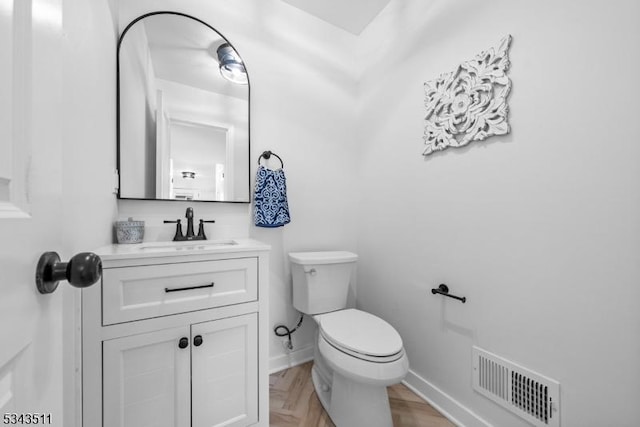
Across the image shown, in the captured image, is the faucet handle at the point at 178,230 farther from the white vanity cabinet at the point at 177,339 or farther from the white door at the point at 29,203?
the white door at the point at 29,203

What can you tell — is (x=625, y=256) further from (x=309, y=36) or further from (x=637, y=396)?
(x=309, y=36)

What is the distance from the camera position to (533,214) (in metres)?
1.02

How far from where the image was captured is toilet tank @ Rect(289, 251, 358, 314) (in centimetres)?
152

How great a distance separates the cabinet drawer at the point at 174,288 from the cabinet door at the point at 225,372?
0.10m

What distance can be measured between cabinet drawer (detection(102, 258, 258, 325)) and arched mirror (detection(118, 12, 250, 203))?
55 centimetres

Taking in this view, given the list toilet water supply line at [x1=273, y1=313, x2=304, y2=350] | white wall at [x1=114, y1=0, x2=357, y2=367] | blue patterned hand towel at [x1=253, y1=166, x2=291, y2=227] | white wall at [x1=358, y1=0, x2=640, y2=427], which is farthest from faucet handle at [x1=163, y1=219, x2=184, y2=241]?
white wall at [x1=358, y1=0, x2=640, y2=427]

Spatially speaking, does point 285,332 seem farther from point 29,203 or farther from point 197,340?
point 29,203

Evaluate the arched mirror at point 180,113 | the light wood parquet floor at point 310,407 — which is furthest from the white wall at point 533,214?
the arched mirror at point 180,113

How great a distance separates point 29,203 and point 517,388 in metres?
1.56

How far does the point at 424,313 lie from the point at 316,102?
1.56m

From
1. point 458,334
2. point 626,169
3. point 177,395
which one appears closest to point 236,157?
point 177,395

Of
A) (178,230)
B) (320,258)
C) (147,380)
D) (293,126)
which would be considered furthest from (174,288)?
(293,126)

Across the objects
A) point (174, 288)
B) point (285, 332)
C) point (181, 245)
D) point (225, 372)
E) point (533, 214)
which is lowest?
point (285, 332)

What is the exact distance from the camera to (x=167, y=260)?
0.95 m
